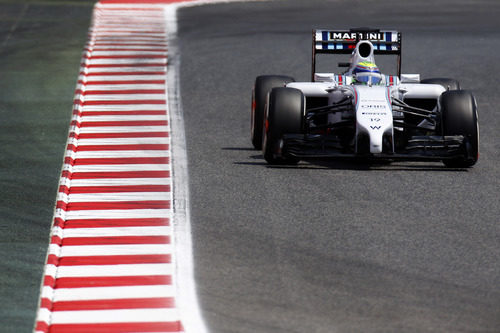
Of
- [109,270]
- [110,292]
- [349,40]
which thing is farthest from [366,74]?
[110,292]

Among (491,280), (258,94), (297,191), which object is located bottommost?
(491,280)

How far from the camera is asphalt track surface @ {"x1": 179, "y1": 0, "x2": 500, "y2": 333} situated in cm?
947

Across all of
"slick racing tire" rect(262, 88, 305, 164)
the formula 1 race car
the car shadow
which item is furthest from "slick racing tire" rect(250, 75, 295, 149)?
"slick racing tire" rect(262, 88, 305, 164)

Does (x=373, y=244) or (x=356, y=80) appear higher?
(x=356, y=80)

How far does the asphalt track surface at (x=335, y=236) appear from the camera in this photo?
9.47 m

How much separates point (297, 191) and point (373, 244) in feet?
7.62

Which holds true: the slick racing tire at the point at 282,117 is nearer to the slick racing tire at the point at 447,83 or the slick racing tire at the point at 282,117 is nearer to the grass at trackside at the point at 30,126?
the slick racing tire at the point at 447,83

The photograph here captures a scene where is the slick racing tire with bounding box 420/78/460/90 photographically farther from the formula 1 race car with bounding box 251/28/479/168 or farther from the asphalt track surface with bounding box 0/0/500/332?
the asphalt track surface with bounding box 0/0/500/332

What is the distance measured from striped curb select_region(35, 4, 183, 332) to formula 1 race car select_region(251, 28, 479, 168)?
1581mm

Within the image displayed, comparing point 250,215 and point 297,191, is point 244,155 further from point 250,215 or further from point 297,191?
point 250,215

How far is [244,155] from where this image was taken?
1588cm

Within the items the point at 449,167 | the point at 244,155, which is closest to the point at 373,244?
the point at 449,167

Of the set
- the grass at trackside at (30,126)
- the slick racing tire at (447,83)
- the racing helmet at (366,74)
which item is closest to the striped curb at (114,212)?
the grass at trackside at (30,126)

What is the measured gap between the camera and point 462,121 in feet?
47.3
